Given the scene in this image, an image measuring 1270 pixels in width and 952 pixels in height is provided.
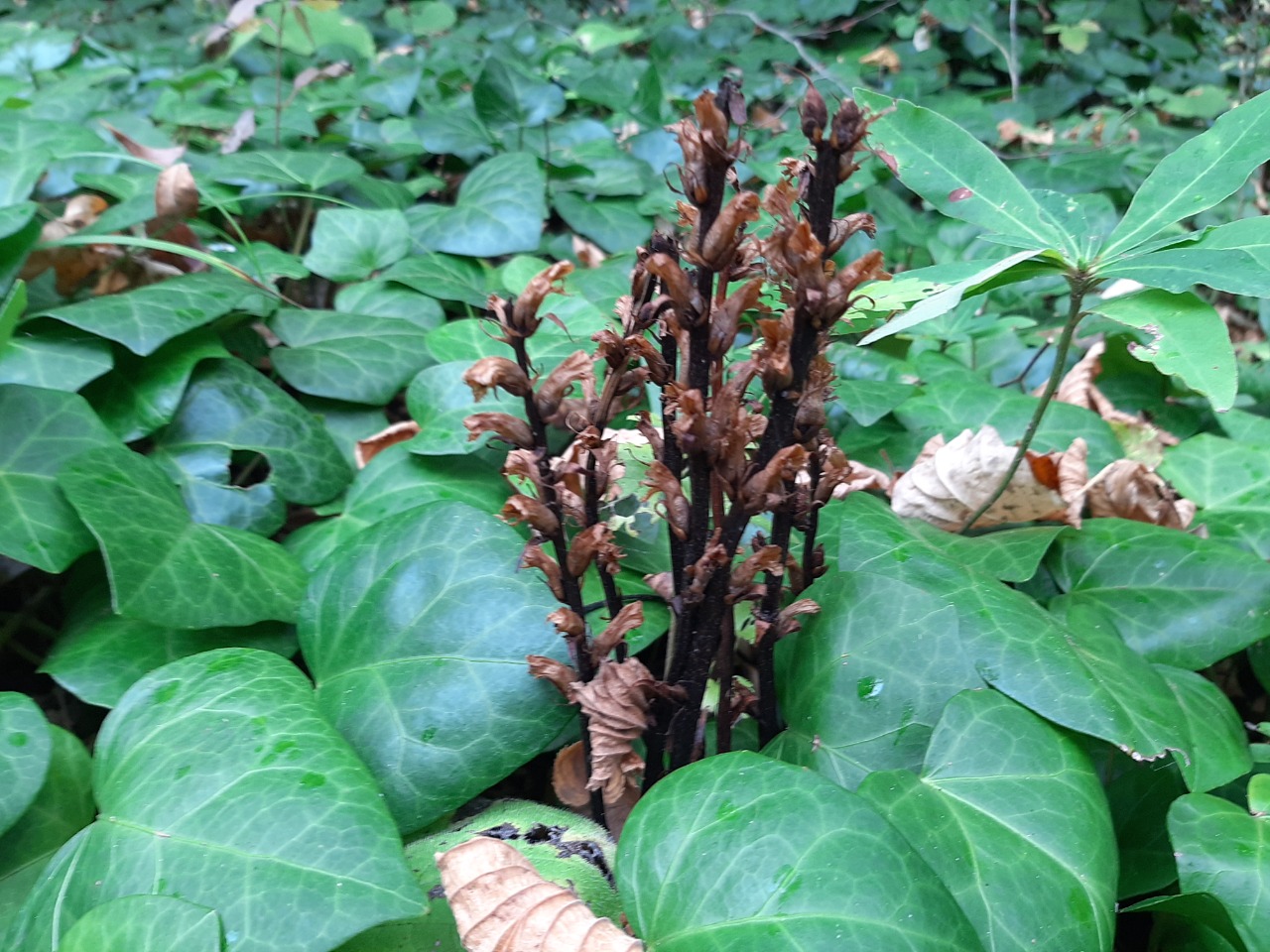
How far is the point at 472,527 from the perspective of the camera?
939 millimetres

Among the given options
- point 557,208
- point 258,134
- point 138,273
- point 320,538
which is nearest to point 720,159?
point 320,538

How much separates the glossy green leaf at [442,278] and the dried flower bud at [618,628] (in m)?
0.96

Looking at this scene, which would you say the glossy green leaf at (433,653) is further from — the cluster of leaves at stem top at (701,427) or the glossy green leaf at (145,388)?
the glossy green leaf at (145,388)

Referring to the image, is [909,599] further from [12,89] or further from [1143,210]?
[12,89]

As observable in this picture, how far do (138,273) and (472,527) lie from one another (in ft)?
3.85

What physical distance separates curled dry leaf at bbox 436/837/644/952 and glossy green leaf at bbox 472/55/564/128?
2.21 metres

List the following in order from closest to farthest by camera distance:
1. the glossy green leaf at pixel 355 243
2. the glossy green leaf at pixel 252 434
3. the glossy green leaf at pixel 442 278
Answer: the glossy green leaf at pixel 252 434
the glossy green leaf at pixel 442 278
the glossy green leaf at pixel 355 243

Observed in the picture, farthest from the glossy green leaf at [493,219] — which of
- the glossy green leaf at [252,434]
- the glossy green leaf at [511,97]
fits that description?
the glossy green leaf at [252,434]

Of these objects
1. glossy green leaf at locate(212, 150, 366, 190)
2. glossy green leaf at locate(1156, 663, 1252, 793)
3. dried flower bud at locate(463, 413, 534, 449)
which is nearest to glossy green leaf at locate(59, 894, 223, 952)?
dried flower bud at locate(463, 413, 534, 449)

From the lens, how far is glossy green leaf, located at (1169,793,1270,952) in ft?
2.33

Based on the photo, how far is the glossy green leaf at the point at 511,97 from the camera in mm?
2371

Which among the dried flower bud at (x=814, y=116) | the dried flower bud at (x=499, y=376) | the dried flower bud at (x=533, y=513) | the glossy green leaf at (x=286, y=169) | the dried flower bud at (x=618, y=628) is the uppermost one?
the dried flower bud at (x=814, y=116)

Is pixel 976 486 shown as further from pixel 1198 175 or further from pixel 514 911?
pixel 514 911

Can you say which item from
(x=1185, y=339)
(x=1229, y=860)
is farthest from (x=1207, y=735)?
(x=1185, y=339)
